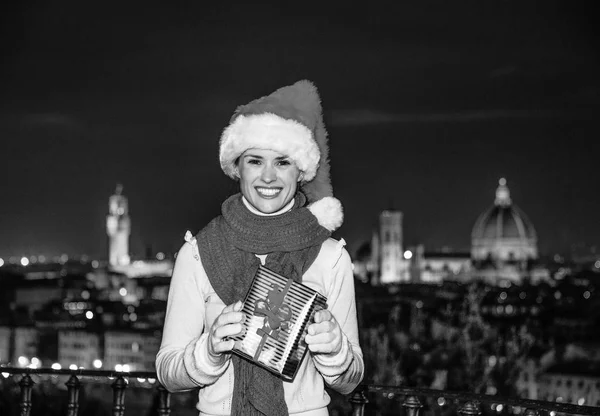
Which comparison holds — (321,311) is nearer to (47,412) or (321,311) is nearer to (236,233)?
(236,233)

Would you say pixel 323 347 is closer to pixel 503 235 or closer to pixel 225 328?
pixel 225 328

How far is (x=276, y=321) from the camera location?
277 centimetres

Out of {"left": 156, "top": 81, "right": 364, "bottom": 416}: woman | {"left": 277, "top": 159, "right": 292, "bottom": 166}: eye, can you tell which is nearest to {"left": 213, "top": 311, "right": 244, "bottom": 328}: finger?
{"left": 156, "top": 81, "right": 364, "bottom": 416}: woman

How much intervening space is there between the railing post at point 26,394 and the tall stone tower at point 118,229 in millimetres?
89186

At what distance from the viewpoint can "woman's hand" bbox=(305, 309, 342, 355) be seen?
108 inches

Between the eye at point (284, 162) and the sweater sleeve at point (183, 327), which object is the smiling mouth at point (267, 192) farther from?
the sweater sleeve at point (183, 327)

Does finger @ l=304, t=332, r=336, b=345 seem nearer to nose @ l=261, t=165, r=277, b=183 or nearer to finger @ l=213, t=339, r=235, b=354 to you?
finger @ l=213, t=339, r=235, b=354

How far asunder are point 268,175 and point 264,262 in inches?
9.2

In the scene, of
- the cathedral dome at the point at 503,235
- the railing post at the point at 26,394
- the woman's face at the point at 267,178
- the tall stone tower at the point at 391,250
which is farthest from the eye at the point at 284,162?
the cathedral dome at the point at 503,235

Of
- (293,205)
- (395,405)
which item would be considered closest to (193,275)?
(293,205)

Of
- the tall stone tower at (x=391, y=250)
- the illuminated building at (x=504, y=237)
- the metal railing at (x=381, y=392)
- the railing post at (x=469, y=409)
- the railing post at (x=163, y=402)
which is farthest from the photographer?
the illuminated building at (x=504, y=237)

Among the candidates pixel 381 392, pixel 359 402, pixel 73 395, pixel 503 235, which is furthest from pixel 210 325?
pixel 503 235

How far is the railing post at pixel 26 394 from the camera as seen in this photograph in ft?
16.4

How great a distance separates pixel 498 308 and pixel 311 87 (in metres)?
59.1
